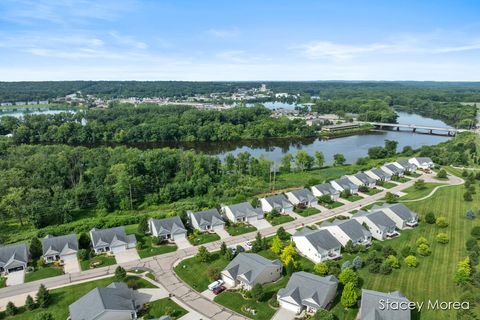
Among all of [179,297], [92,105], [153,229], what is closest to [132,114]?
[92,105]

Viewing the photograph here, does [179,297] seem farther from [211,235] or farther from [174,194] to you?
[174,194]

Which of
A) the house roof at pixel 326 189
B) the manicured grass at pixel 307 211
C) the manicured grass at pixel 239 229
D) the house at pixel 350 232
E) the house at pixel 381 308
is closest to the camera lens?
the house at pixel 381 308

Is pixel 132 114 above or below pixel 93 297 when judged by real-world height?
above

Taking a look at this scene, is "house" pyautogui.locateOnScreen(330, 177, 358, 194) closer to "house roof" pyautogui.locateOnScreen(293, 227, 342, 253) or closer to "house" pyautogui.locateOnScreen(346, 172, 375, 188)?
"house" pyautogui.locateOnScreen(346, 172, 375, 188)

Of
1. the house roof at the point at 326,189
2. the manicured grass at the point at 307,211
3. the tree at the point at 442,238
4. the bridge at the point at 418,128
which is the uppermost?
the bridge at the point at 418,128

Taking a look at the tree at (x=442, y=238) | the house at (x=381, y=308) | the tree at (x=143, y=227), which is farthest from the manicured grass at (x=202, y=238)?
the tree at (x=442, y=238)

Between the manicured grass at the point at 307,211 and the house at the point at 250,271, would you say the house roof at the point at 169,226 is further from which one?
the manicured grass at the point at 307,211
